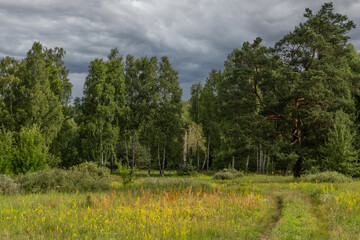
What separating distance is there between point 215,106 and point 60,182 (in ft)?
97.7

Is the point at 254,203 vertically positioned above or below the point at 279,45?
below

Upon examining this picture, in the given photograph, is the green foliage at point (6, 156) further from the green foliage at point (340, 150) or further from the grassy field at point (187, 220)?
the green foliage at point (340, 150)

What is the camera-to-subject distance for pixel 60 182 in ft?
54.8

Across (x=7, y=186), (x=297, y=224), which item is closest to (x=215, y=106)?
(x=7, y=186)

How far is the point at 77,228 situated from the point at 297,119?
2193 cm

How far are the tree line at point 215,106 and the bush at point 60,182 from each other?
5.20 metres

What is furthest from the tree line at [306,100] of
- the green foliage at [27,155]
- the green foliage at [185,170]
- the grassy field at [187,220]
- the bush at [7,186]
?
the bush at [7,186]

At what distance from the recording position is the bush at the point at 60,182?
52.7 feet

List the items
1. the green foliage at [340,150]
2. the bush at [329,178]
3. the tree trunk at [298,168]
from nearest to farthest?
the bush at [329,178]
the green foliage at [340,150]
the tree trunk at [298,168]

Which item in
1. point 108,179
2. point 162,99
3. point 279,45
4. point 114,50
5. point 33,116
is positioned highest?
point 114,50

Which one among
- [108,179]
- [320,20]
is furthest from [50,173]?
[320,20]

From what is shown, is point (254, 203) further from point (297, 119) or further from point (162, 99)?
point (162, 99)

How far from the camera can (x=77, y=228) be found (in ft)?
26.6

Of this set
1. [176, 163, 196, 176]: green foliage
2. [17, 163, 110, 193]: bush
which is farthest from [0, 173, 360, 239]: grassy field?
[176, 163, 196, 176]: green foliage
